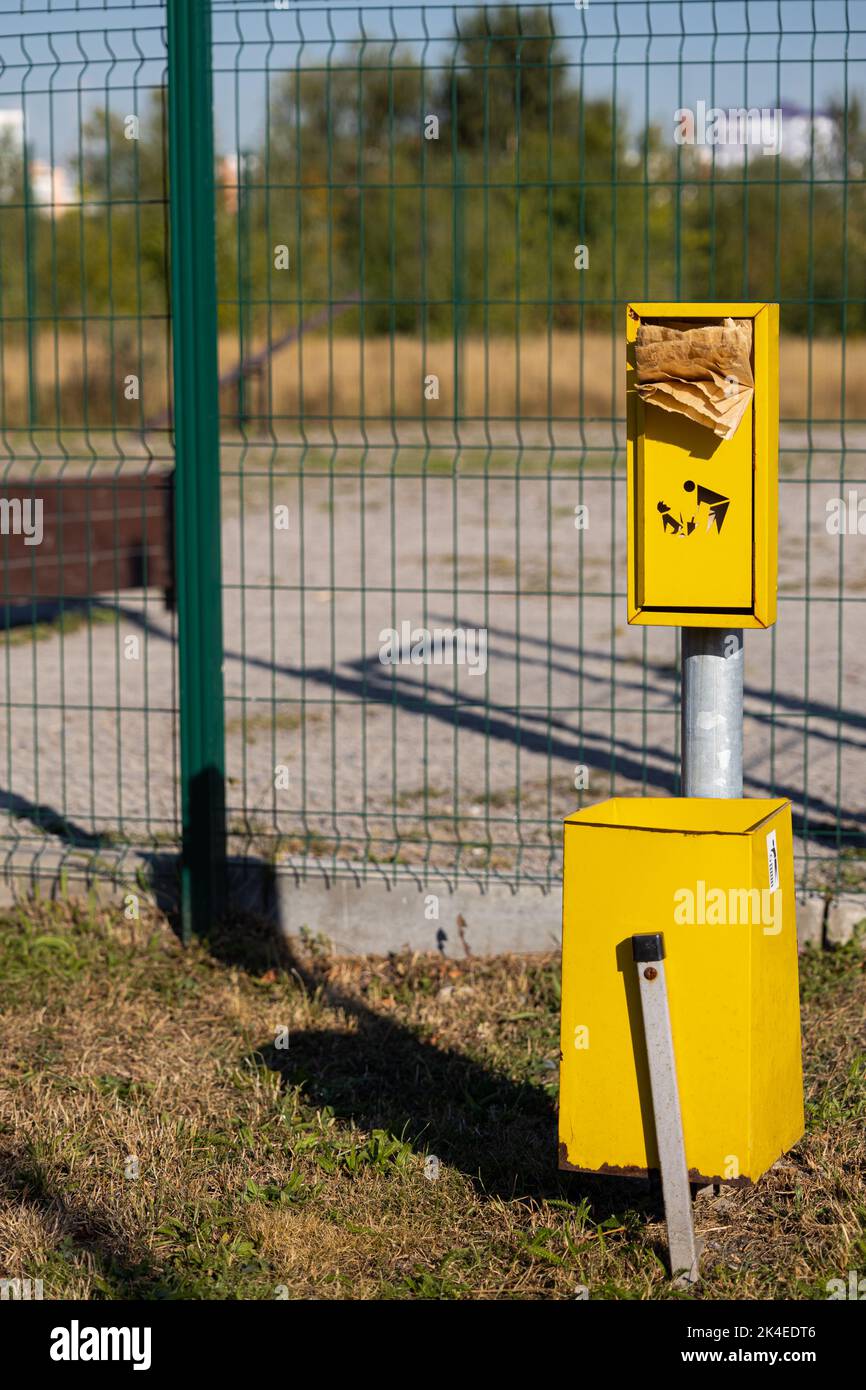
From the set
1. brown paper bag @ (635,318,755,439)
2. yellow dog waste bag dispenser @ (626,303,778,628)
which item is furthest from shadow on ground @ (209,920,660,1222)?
brown paper bag @ (635,318,755,439)

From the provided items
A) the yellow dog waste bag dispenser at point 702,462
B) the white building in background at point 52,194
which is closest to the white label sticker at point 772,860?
the yellow dog waste bag dispenser at point 702,462

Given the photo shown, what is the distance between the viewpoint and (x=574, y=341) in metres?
12.5

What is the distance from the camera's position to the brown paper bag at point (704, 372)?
10.2ft

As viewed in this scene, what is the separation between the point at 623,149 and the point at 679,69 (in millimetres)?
32402

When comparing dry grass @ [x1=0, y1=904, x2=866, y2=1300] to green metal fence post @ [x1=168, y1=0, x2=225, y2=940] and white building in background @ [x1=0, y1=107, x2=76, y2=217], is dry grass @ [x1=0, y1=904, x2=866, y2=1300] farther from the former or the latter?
white building in background @ [x1=0, y1=107, x2=76, y2=217]

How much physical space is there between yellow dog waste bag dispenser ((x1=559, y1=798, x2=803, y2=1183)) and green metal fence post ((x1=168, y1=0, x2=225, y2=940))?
2212mm

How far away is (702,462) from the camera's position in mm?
3213

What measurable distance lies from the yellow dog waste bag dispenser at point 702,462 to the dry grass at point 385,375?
11.5 ft

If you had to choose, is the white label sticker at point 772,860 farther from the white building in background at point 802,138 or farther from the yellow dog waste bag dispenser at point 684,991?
the white building in background at point 802,138

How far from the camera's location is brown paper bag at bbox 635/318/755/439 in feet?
10.2

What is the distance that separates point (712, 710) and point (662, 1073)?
30.6 inches

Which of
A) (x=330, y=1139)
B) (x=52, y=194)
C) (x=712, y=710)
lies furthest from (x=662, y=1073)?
(x=52, y=194)

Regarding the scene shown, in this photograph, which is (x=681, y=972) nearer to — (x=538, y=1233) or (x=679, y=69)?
(x=538, y=1233)
